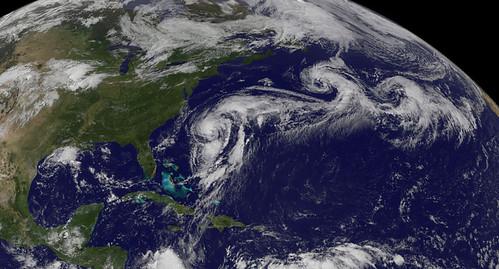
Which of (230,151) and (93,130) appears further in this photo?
(93,130)

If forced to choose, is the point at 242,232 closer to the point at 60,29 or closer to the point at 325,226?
the point at 325,226

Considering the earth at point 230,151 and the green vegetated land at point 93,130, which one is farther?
the green vegetated land at point 93,130

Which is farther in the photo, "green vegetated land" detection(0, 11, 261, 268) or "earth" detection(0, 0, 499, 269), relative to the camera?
"green vegetated land" detection(0, 11, 261, 268)

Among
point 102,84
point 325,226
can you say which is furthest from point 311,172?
point 102,84
